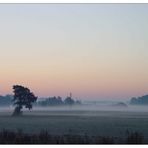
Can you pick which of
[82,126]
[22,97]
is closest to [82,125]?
[82,126]

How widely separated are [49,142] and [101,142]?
311 centimetres

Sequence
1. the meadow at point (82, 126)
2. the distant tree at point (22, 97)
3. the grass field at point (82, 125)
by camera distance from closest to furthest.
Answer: the meadow at point (82, 126) → the grass field at point (82, 125) → the distant tree at point (22, 97)

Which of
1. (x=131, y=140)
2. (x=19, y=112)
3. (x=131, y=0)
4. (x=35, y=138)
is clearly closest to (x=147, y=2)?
(x=131, y=0)

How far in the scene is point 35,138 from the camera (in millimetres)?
28797

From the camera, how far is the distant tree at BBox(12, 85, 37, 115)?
8577 centimetres

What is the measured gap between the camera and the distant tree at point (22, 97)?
8577cm

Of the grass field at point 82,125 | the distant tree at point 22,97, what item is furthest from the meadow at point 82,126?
the distant tree at point 22,97

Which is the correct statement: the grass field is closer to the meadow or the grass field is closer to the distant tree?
the meadow

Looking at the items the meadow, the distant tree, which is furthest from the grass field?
the distant tree

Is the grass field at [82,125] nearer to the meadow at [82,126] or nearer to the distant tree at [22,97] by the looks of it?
the meadow at [82,126]

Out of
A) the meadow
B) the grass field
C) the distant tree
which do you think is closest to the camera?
the meadow

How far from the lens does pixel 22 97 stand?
283 ft

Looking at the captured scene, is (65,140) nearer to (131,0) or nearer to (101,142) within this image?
(101,142)

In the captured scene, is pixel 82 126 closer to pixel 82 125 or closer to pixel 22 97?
pixel 82 125
